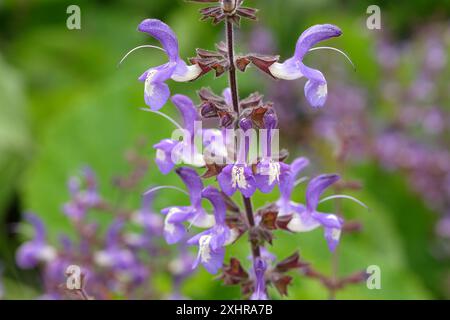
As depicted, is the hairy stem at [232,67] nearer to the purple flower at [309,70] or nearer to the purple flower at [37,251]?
the purple flower at [309,70]

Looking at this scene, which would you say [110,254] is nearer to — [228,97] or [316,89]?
[228,97]

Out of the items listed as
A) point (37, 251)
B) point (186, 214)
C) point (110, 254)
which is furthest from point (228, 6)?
point (37, 251)

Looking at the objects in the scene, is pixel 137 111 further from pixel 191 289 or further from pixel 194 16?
pixel 194 16

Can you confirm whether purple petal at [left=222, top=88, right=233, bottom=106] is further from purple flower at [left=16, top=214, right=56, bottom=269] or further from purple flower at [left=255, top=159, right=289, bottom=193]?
purple flower at [left=16, top=214, right=56, bottom=269]

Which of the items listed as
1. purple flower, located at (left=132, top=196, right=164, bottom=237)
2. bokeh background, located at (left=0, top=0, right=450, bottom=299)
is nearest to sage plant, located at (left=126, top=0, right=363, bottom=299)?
bokeh background, located at (left=0, top=0, right=450, bottom=299)

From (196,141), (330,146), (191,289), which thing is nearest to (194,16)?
(330,146)

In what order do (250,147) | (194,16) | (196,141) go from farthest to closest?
(194,16) < (196,141) < (250,147)
